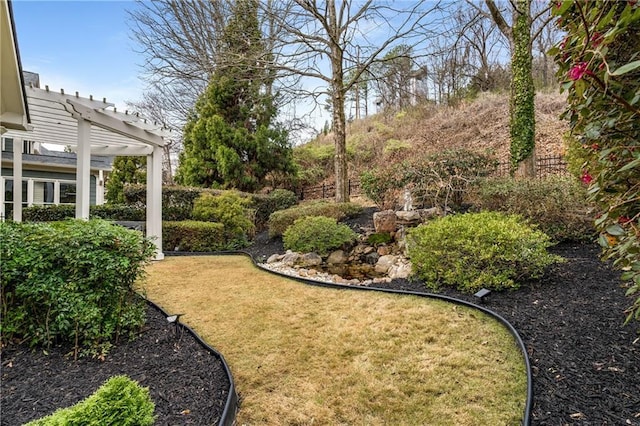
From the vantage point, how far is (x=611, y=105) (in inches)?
54.5

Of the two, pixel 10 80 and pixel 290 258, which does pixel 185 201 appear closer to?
pixel 290 258

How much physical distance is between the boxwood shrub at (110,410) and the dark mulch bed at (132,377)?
1.88 feet

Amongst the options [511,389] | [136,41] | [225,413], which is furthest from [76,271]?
[136,41]

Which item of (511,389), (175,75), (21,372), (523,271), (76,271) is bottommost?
(511,389)

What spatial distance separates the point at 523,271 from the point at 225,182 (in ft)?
32.9

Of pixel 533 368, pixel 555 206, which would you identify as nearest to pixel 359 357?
pixel 533 368

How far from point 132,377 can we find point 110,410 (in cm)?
112

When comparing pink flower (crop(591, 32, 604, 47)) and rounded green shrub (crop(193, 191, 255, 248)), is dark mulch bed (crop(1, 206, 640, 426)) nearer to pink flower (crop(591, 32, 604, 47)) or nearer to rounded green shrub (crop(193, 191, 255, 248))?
pink flower (crop(591, 32, 604, 47))

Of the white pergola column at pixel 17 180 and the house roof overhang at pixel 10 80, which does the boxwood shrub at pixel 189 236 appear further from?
the house roof overhang at pixel 10 80

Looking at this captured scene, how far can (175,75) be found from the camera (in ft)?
32.9

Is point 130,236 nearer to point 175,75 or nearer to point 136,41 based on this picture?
point 175,75

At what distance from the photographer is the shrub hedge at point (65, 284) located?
7.52 ft

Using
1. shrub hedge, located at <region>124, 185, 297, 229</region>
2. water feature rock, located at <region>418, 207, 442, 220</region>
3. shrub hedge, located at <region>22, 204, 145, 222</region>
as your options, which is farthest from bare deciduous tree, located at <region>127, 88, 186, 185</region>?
water feature rock, located at <region>418, 207, 442, 220</region>

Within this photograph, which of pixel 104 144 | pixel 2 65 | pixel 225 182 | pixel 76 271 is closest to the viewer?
pixel 76 271
